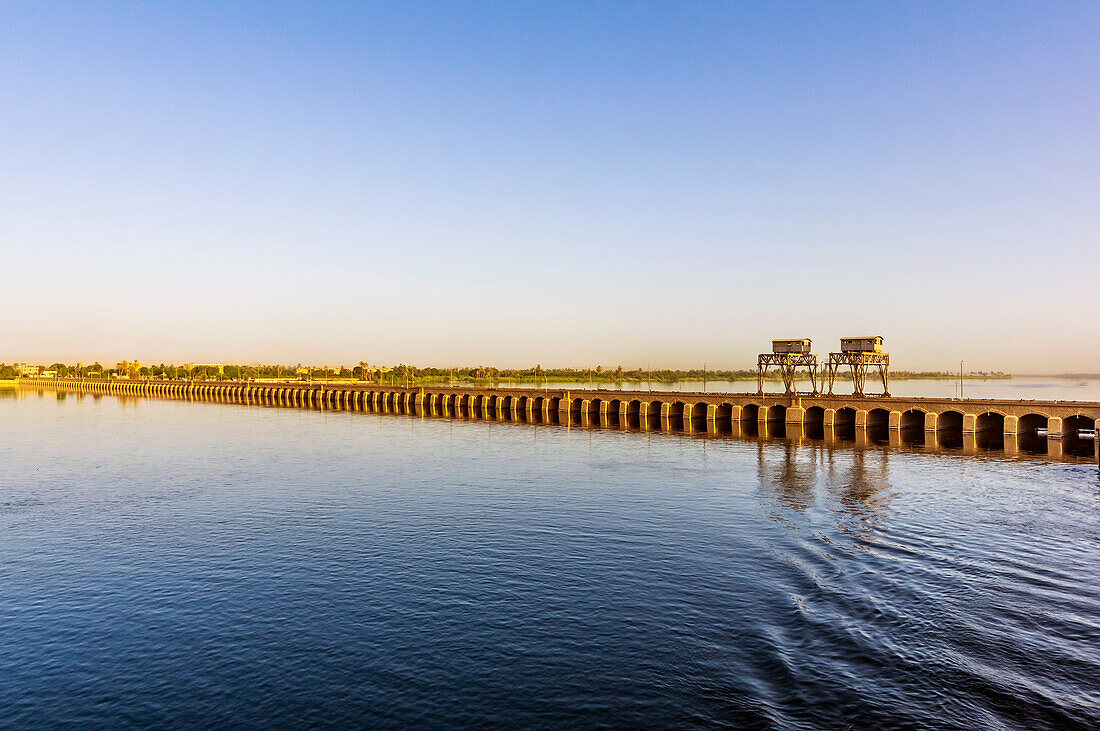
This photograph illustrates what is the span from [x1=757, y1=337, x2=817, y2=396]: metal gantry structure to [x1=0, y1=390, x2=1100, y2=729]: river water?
47.9 metres

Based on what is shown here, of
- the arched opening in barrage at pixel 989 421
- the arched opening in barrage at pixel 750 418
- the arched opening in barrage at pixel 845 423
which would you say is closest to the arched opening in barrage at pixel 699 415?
the arched opening in barrage at pixel 750 418

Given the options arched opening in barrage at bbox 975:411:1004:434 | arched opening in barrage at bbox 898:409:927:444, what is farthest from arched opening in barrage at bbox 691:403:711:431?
arched opening in barrage at bbox 975:411:1004:434

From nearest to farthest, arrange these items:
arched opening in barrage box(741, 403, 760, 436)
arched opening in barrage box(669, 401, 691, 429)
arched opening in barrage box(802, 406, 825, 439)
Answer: arched opening in barrage box(802, 406, 825, 439), arched opening in barrage box(741, 403, 760, 436), arched opening in barrage box(669, 401, 691, 429)

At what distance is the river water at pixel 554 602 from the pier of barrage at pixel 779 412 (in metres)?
29.6

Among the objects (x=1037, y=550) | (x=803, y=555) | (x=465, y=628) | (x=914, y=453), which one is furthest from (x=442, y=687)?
(x=914, y=453)

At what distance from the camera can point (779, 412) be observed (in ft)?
358

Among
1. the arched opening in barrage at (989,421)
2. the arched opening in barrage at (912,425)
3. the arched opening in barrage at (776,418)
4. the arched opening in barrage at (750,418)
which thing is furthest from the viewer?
the arched opening in barrage at (750,418)

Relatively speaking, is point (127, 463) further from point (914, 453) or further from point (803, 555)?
point (914, 453)

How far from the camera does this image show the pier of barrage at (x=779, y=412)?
80500mm

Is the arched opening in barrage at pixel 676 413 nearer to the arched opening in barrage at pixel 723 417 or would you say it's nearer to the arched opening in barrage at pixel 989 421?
the arched opening in barrage at pixel 723 417

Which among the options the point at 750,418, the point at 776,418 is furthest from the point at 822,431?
the point at 750,418

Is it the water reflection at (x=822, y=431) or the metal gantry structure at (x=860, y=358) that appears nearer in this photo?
the water reflection at (x=822, y=431)

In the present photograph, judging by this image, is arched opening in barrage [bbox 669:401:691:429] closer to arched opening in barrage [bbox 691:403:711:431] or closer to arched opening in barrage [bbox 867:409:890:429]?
arched opening in barrage [bbox 691:403:711:431]

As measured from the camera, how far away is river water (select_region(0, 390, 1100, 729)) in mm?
18766
